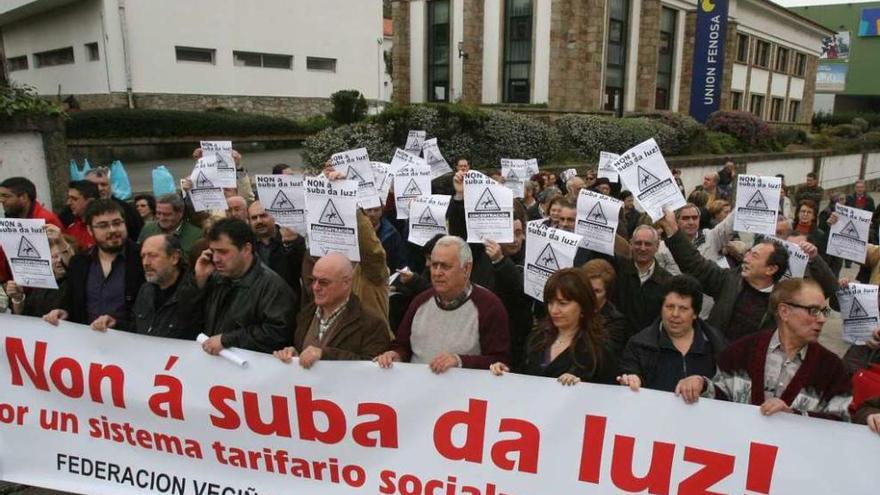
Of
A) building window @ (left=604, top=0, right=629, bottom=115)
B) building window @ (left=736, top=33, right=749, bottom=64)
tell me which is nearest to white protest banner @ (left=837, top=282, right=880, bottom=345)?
building window @ (left=604, top=0, right=629, bottom=115)

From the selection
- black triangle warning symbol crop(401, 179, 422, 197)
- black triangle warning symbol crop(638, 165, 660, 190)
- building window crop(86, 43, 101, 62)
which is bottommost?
black triangle warning symbol crop(401, 179, 422, 197)

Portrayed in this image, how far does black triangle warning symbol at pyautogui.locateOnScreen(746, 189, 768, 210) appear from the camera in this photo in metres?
5.04

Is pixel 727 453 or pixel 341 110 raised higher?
pixel 341 110

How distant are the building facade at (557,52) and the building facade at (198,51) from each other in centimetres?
241

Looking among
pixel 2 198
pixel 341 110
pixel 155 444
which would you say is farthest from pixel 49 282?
pixel 341 110

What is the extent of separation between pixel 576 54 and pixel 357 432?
2335 centimetres

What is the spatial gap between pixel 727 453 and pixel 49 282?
12.2ft

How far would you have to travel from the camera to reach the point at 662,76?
32094mm

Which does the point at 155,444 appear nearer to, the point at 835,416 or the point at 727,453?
the point at 727,453

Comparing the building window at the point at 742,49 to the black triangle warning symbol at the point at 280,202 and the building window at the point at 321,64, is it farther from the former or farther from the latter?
the black triangle warning symbol at the point at 280,202

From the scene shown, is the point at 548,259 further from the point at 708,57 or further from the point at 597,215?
the point at 708,57

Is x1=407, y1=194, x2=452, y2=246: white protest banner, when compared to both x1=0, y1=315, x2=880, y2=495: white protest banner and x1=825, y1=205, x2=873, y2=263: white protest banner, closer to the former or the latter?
x1=0, y1=315, x2=880, y2=495: white protest banner

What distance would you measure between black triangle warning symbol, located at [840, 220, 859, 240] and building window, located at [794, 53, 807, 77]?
4608 cm

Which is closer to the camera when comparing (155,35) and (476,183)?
(476,183)
